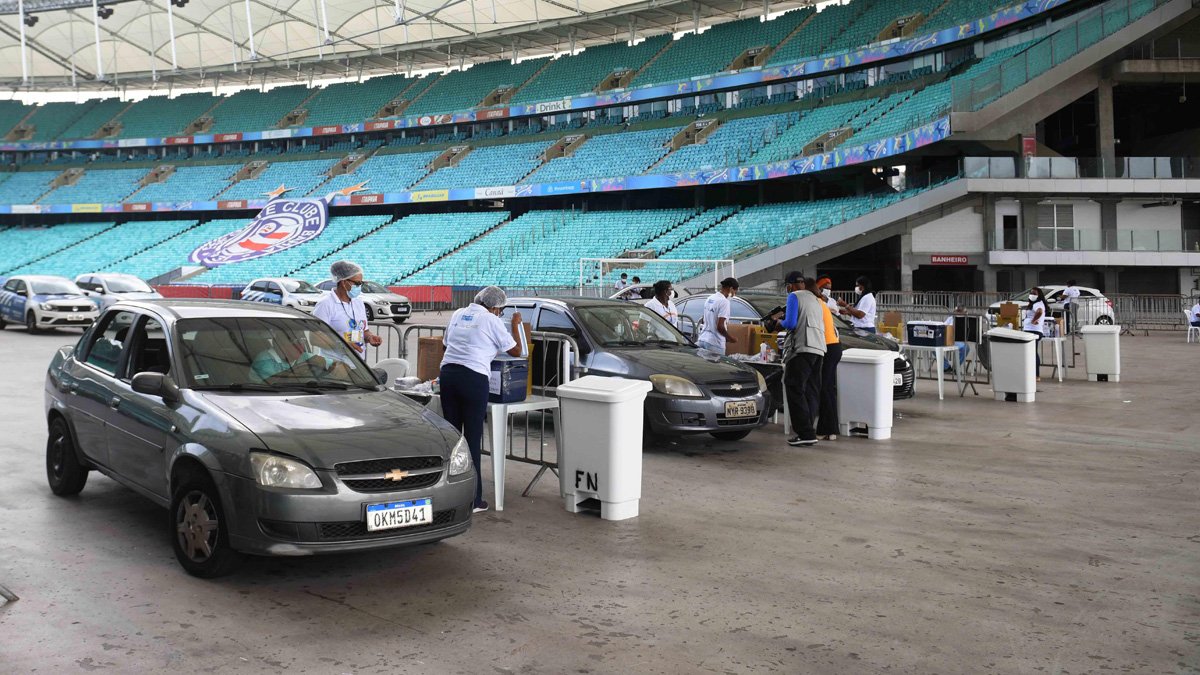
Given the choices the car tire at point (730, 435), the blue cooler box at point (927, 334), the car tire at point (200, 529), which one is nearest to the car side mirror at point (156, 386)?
the car tire at point (200, 529)

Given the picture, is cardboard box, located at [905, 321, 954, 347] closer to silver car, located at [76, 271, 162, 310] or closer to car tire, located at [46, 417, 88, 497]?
car tire, located at [46, 417, 88, 497]

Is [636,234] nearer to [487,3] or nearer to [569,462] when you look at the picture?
[487,3]

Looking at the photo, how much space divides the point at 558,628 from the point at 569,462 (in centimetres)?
267

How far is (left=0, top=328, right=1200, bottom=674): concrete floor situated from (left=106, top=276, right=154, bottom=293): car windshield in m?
20.0

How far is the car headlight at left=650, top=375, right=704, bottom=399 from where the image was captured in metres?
9.82

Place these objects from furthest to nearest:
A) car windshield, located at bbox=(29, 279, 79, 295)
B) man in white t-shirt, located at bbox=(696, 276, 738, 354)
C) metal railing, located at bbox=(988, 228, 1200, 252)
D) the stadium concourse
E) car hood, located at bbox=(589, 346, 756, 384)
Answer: metal railing, located at bbox=(988, 228, 1200, 252) < car windshield, located at bbox=(29, 279, 79, 295) < man in white t-shirt, located at bbox=(696, 276, 738, 354) < car hood, located at bbox=(589, 346, 756, 384) < the stadium concourse

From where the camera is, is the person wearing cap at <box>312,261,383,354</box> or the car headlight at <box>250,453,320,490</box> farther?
the person wearing cap at <box>312,261,383,354</box>

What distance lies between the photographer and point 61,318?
980 inches

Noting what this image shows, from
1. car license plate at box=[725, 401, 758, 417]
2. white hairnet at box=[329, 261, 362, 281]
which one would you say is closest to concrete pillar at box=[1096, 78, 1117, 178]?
car license plate at box=[725, 401, 758, 417]

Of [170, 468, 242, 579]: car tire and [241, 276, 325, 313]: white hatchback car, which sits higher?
[241, 276, 325, 313]: white hatchback car

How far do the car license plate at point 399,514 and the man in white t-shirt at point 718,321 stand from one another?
23.4ft

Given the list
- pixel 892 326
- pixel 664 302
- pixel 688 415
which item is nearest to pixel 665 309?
pixel 664 302

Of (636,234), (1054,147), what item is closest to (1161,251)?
(1054,147)

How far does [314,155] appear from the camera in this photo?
6203cm
